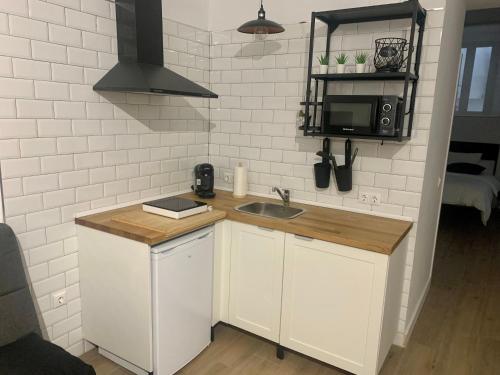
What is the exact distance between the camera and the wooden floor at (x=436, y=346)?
7.55 ft

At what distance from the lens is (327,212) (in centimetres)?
252

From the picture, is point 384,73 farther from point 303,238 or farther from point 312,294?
point 312,294

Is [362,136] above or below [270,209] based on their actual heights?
above

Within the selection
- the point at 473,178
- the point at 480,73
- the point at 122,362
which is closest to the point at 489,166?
the point at 473,178

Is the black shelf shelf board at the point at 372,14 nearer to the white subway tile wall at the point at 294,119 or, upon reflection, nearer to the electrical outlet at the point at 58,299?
the white subway tile wall at the point at 294,119

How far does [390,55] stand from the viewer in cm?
217

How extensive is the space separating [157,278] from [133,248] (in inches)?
7.9

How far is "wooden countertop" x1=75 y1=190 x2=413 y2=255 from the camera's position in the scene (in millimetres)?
1954

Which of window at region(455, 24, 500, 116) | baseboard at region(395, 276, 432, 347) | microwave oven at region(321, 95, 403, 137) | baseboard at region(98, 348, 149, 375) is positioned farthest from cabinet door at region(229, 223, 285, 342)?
window at region(455, 24, 500, 116)

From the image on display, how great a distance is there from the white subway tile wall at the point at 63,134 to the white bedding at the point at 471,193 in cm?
431

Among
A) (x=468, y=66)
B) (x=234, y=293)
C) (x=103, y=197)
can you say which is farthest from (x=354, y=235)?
(x=468, y=66)

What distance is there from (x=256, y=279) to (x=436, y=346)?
4.40 ft

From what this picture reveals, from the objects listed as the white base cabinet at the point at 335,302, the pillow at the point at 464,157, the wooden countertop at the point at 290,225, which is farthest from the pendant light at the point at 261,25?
the pillow at the point at 464,157

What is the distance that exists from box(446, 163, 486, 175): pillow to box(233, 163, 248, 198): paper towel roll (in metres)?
4.63
